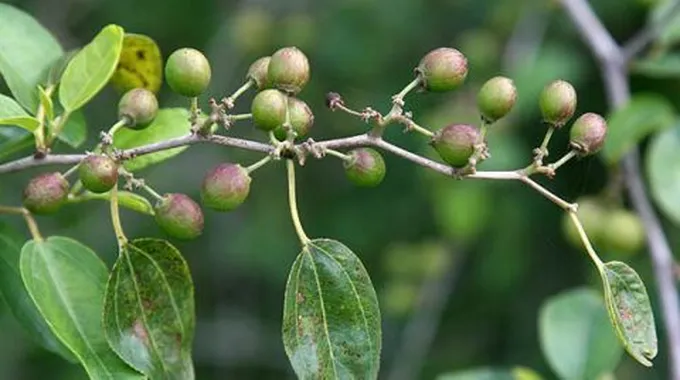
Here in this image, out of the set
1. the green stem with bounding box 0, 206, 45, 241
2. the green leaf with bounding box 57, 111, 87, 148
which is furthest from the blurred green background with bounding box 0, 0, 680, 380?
the green stem with bounding box 0, 206, 45, 241

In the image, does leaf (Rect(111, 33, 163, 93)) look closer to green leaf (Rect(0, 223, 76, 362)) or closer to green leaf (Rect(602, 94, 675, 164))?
Answer: green leaf (Rect(0, 223, 76, 362))

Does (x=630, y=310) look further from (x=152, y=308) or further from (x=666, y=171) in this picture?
(x=666, y=171)

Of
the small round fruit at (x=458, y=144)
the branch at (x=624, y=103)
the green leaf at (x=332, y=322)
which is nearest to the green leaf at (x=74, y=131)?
the green leaf at (x=332, y=322)

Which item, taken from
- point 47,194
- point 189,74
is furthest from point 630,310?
point 47,194

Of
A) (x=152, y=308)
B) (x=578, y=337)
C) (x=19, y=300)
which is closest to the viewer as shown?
(x=152, y=308)

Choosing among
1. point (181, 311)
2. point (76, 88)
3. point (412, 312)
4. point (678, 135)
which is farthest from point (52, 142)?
point (412, 312)

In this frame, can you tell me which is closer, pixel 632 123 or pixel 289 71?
pixel 289 71

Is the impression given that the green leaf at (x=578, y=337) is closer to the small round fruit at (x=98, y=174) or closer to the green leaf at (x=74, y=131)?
the green leaf at (x=74, y=131)
